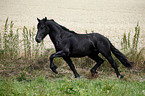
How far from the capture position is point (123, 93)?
4402 mm

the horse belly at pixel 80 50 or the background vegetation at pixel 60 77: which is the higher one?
the horse belly at pixel 80 50

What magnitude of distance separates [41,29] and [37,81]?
1.47 m

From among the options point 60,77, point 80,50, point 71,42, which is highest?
point 71,42

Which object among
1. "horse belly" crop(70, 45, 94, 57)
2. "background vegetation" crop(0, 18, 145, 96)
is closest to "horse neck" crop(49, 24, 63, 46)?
"horse belly" crop(70, 45, 94, 57)

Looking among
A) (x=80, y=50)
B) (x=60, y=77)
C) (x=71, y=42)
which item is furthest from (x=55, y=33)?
(x=60, y=77)

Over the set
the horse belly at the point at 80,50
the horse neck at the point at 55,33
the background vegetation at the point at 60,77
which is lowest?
the background vegetation at the point at 60,77

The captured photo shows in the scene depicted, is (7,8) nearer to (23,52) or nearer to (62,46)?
(23,52)

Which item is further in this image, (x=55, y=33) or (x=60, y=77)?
(x=60, y=77)

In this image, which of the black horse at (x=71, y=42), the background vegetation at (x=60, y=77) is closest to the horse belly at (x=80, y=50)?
the black horse at (x=71, y=42)

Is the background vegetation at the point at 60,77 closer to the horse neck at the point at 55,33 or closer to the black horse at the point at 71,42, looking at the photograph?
the black horse at the point at 71,42

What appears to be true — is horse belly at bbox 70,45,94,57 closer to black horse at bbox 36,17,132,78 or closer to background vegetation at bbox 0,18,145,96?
black horse at bbox 36,17,132,78

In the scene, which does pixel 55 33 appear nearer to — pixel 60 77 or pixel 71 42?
pixel 71 42

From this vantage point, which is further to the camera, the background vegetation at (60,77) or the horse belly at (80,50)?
the horse belly at (80,50)

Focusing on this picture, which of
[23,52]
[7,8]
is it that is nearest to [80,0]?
[7,8]
